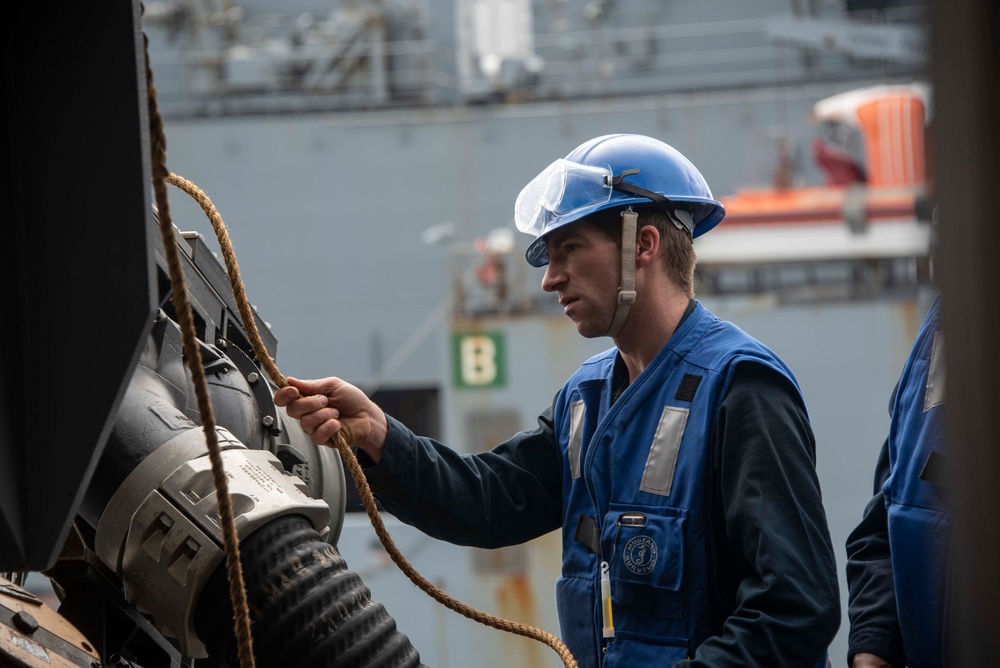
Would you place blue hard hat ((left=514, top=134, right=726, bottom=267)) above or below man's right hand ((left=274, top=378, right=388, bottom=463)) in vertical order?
above

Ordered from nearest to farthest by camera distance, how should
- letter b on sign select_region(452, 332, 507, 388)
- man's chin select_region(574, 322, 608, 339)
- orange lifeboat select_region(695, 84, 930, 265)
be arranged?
man's chin select_region(574, 322, 608, 339)
orange lifeboat select_region(695, 84, 930, 265)
letter b on sign select_region(452, 332, 507, 388)

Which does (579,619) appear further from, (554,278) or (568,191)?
(568,191)

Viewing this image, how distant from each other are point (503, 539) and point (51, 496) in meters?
1.18

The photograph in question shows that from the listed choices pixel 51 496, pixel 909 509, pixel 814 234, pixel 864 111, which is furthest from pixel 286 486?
pixel 864 111

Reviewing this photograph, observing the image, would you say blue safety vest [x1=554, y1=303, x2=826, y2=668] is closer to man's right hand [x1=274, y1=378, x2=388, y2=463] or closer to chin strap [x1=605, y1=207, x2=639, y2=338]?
chin strap [x1=605, y1=207, x2=639, y2=338]

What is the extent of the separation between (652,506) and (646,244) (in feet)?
1.78

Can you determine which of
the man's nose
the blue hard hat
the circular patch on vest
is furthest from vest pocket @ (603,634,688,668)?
the blue hard hat

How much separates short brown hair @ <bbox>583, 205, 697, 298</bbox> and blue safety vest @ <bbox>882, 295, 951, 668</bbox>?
0.47 metres

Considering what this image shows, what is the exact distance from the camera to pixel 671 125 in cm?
1141

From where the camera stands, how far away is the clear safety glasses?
239 centimetres

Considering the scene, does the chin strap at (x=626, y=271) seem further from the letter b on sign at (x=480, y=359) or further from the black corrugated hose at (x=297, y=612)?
the letter b on sign at (x=480, y=359)

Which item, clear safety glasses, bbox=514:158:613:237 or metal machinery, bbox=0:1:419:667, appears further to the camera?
clear safety glasses, bbox=514:158:613:237

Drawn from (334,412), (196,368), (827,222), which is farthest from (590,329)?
(827,222)

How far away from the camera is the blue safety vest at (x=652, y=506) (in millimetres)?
2121
